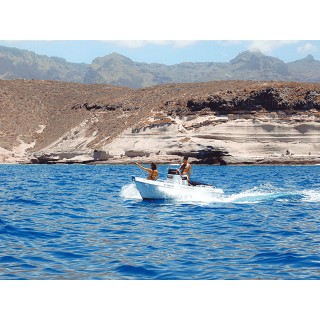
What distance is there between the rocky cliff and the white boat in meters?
52.7

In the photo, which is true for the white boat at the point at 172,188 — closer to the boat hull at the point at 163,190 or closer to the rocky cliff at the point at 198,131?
the boat hull at the point at 163,190

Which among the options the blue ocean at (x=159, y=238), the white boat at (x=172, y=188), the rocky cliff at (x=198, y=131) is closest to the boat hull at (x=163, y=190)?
the white boat at (x=172, y=188)

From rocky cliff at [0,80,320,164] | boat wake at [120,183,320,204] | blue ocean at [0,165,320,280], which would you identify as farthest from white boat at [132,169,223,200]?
rocky cliff at [0,80,320,164]

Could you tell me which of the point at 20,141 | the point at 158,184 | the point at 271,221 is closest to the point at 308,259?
the point at 271,221

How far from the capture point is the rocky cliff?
81.4m

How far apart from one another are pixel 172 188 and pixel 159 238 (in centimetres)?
1091

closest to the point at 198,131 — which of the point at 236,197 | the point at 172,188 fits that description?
the point at 236,197

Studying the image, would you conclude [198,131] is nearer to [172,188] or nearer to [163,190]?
[172,188]

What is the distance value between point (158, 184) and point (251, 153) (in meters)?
55.7

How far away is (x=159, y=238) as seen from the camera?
16500 millimetres

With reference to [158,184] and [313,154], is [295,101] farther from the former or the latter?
[158,184]

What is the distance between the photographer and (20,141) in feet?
356

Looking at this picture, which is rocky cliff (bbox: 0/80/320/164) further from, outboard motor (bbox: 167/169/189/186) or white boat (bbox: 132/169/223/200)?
outboard motor (bbox: 167/169/189/186)

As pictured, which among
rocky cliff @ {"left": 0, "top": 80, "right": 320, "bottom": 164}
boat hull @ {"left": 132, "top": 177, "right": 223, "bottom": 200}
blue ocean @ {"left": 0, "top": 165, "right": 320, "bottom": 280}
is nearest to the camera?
blue ocean @ {"left": 0, "top": 165, "right": 320, "bottom": 280}
